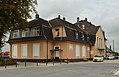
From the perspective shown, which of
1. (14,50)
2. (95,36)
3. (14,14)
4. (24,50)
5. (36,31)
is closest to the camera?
(14,14)

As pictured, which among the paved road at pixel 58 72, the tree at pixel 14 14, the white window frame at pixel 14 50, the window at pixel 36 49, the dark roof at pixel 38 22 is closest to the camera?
the paved road at pixel 58 72

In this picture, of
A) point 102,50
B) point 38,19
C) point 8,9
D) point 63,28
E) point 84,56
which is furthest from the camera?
point 102,50

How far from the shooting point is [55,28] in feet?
172

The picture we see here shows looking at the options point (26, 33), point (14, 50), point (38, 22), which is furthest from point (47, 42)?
point (14, 50)

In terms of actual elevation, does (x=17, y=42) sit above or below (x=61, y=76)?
above

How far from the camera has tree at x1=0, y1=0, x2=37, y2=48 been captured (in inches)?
1394

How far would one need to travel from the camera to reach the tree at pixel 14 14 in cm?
3541

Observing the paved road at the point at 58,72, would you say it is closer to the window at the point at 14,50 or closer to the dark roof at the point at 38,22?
the dark roof at the point at 38,22

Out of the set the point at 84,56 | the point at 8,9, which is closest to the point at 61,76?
the point at 8,9

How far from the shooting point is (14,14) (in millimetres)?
37000

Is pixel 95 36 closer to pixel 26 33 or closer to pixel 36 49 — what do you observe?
pixel 26 33

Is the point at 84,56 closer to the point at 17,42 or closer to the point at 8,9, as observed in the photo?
the point at 17,42

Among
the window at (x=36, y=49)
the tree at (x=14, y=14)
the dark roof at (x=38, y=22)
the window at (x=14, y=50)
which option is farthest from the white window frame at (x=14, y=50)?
the tree at (x=14, y=14)

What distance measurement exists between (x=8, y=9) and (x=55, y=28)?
18549 mm
